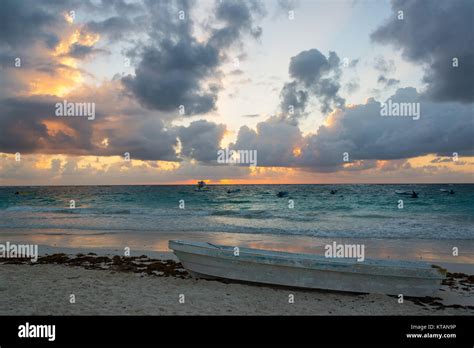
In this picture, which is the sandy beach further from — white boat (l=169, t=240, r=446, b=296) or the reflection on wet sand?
the reflection on wet sand

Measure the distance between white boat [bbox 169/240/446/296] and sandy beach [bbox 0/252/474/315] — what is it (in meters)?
0.23

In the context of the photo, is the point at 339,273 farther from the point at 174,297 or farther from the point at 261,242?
the point at 261,242

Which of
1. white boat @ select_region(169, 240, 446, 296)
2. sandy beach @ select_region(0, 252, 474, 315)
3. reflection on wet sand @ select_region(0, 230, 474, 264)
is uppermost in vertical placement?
white boat @ select_region(169, 240, 446, 296)

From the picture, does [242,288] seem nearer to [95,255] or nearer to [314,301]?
[314,301]

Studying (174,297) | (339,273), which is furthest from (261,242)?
(174,297)

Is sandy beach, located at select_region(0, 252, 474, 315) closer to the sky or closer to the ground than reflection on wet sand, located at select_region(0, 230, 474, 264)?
closer to the sky

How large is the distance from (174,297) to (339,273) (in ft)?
14.2

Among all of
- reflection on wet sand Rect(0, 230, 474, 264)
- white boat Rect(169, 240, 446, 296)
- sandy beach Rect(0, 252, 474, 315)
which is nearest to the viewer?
sandy beach Rect(0, 252, 474, 315)

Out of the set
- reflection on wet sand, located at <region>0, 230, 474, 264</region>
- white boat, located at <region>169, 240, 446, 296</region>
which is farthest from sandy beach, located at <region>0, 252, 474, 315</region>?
reflection on wet sand, located at <region>0, 230, 474, 264</region>

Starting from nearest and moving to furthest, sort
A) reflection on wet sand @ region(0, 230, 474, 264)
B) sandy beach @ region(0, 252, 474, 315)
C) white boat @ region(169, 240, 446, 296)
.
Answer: sandy beach @ region(0, 252, 474, 315) < white boat @ region(169, 240, 446, 296) < reflection on wet sand @ region(0, 230, 474, 264)

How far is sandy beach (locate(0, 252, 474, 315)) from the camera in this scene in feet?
24.7

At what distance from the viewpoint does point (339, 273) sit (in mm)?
8938

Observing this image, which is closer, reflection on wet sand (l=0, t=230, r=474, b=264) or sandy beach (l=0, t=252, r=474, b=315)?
sandy beach (l=0, t=252, r=474, b=315)
